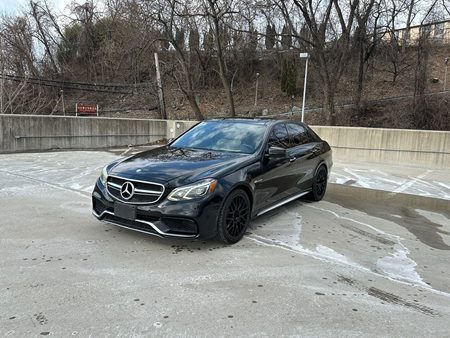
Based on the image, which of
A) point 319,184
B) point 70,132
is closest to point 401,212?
point 319,184

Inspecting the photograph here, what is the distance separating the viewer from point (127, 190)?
4387mm

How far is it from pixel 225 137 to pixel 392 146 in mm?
9403

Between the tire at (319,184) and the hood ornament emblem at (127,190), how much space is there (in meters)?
3.54

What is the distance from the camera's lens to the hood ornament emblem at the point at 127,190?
436cm

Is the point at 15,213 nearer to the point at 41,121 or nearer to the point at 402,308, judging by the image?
the point at 402,308

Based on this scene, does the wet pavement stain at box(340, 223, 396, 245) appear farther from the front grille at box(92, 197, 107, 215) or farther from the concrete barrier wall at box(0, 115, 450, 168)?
the concrete barrier wall at box(0, 115, 450, 168)

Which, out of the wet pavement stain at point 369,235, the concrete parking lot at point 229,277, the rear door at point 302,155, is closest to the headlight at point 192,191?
the concrete parking lot at point 229,277

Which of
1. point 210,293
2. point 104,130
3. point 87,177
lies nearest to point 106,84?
point 104,130

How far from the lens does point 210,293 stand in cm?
343

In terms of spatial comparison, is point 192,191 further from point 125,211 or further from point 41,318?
point 41,318

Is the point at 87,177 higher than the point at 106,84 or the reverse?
the reverse

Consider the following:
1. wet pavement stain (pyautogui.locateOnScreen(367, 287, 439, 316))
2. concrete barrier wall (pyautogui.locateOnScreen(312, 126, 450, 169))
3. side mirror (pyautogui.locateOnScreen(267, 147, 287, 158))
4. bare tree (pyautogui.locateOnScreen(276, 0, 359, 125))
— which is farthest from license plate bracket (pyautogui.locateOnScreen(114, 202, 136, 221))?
bare tree (pyautogui.locateOnScreen(276, 0, 359, 125))

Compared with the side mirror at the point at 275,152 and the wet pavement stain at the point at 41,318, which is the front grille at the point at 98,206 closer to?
the wet pavement stain at the point at 41,318

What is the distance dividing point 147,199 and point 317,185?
145 inches
